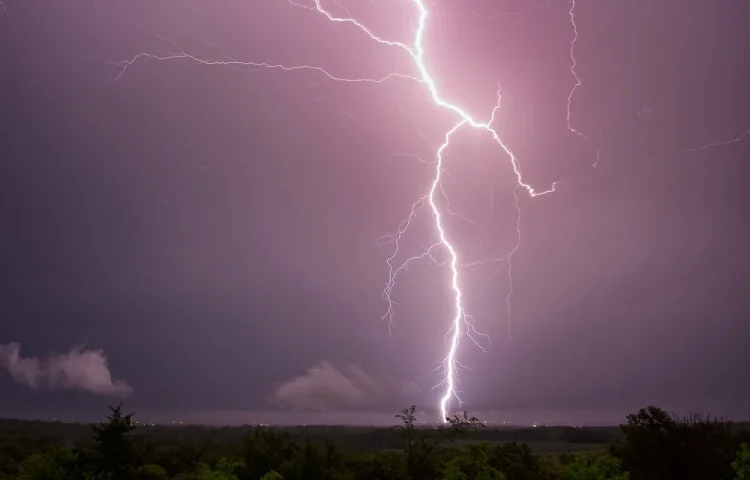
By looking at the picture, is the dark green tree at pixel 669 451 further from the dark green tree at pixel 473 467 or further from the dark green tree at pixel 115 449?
the dark green tree at pixel 115 449

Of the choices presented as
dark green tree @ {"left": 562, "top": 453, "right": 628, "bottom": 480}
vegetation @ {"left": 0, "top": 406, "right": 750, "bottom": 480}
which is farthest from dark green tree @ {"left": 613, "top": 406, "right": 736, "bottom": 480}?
dark green tree @ {"left": 562, "top": 453, "right": 628, "bottom": 480}

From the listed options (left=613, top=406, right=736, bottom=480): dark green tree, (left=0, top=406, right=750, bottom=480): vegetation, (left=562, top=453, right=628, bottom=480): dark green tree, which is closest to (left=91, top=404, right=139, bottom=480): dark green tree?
(left=0, top=406, right=750, bottom=480): vegetation

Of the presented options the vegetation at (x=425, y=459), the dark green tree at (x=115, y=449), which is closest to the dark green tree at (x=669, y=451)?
the vegetation at (x=425, y=459)

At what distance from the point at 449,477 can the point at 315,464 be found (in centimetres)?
398

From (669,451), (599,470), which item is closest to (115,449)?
(599,470)

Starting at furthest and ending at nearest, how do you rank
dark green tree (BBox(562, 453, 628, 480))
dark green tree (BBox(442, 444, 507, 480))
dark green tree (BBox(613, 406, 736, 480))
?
dark green tree (BBox(613, 406, 736, 480)) < dark green tree (BBox(442, 444, 507, 480)) < dark green tree (BBox(562, 453, 628, 480))

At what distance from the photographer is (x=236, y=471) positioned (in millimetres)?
14242

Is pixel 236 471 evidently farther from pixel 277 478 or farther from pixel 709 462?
pixel 709 462

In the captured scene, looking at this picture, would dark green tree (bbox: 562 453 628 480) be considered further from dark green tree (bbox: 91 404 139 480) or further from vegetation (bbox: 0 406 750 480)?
dark green tree (bbox: 91 404 139 480)

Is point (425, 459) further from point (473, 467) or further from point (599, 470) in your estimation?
point (599, 470)

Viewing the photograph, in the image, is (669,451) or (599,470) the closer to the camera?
(599,470)

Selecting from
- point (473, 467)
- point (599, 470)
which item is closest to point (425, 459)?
point (473, 467)

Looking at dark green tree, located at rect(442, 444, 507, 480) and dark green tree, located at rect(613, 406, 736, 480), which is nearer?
dark green tree, located at rect(442, 444, 507, 480)

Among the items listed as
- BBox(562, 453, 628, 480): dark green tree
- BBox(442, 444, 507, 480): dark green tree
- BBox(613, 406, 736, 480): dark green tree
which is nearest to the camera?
BBox(562, 453, 628, 480): dark green tree
